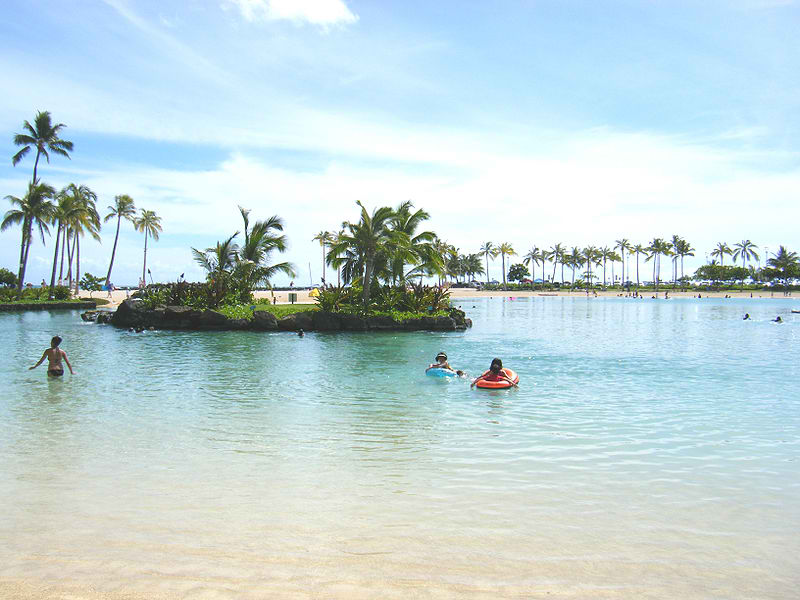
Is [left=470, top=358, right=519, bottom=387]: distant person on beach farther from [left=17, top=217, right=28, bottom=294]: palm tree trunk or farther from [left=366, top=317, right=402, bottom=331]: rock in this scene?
[left=17, top=217, right=28, bottom=294]: palm tree trunk

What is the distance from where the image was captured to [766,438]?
10023 millimetres

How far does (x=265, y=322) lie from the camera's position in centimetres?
3444

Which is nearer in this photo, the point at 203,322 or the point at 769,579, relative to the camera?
the point at 769,579

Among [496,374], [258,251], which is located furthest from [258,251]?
[496,374]

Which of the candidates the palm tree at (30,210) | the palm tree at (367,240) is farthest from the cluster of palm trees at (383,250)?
the palm tree at (30,210)

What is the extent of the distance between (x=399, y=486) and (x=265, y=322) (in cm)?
2830

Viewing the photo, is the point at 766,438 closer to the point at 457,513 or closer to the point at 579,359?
the point at 457,513

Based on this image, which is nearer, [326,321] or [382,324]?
[326,321]

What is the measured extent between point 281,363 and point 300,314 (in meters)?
14.4

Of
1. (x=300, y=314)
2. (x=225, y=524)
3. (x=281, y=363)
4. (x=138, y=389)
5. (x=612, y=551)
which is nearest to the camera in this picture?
(x=612, y=551)

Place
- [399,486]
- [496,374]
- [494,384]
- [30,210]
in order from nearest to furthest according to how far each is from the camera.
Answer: [399,486] → [494,384] → [496,374] → [30,210]

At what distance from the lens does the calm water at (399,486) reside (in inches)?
187

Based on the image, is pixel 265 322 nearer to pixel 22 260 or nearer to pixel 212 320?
pixel 212 320

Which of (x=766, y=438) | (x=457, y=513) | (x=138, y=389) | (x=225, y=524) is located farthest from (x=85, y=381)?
(x=766, y=438)
